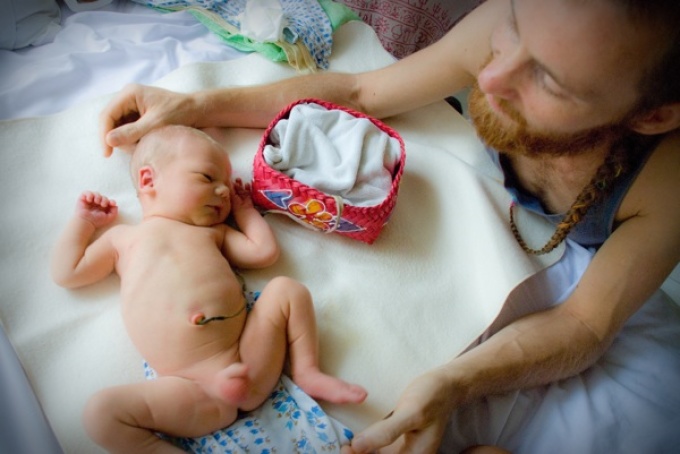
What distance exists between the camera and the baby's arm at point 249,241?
3.00ft

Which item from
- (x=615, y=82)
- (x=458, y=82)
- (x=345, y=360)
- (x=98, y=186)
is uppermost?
(x=615, y=82)

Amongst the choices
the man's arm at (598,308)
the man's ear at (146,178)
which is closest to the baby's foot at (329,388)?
the man's arm at (598,308)

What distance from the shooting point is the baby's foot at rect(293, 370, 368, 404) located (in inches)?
31.8

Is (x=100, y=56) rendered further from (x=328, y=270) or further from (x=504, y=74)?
(x=504, y=74)

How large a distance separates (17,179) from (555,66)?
0.94 m

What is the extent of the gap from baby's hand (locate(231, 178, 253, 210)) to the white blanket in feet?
0.18

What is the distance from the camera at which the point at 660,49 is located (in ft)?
2.39

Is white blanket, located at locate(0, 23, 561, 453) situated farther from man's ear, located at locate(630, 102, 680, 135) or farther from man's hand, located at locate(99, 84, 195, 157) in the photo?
man's ear, located at locate(630, 102, 680, 135)

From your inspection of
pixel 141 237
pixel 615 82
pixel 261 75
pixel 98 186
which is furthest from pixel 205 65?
pixel 615 82

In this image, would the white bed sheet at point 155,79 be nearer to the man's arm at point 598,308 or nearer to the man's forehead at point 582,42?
the man's arm at point 598,308

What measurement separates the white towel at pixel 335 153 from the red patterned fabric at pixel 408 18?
50 centimetres

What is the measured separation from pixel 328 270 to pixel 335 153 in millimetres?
230

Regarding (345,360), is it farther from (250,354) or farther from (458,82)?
(458,82)

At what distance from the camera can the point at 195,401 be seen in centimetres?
73
